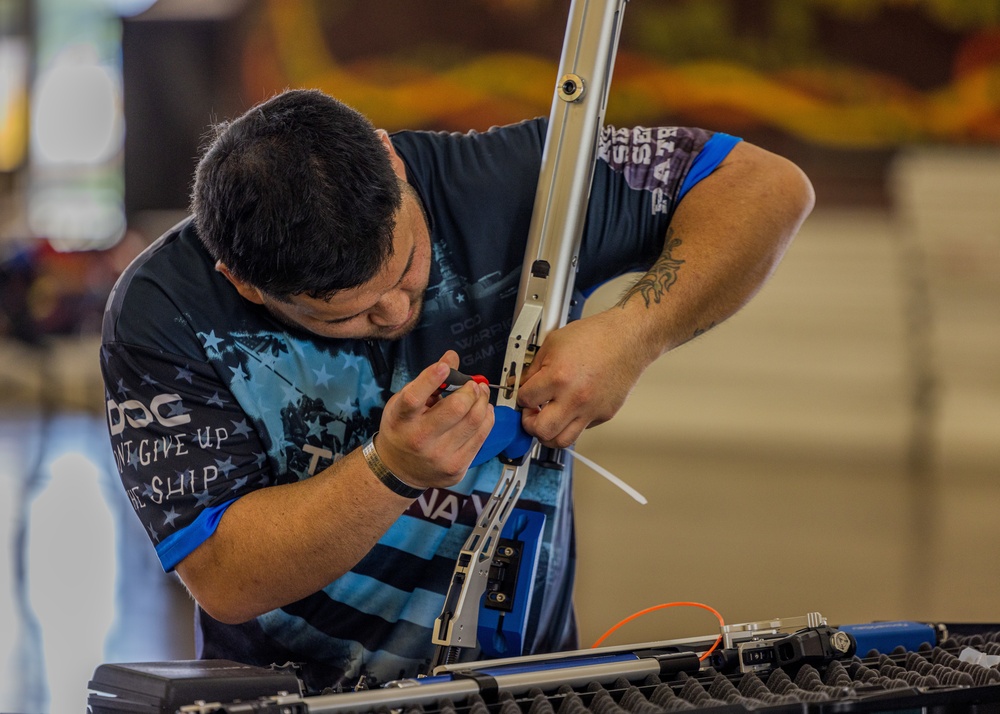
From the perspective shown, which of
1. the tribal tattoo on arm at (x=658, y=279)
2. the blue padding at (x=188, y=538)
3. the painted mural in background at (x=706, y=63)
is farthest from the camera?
the painted mural in background at (x=706, y=63)

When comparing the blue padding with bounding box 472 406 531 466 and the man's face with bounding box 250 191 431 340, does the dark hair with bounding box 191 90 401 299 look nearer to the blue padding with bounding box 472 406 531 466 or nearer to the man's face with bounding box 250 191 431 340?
the man's face with bounding box 250 191 431 340

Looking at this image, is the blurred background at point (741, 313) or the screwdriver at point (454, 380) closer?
the screwdriver at point (454, 380)

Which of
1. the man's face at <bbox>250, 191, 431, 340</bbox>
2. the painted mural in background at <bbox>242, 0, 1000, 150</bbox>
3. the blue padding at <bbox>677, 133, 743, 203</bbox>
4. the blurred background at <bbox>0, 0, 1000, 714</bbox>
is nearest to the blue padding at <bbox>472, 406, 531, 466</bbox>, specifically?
the man's face at <bbox>250, 191, 431, 340</bbox>

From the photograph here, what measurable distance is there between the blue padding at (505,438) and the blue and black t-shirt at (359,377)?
0.19 m

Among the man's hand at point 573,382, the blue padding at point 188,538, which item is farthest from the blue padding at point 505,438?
the blue padding at point 188,538

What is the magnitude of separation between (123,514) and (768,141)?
15.0ft

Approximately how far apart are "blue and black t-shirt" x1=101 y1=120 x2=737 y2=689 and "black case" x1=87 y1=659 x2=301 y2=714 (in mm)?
248

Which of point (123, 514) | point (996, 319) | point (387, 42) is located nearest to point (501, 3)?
point (387, 42)

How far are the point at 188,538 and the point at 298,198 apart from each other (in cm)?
39

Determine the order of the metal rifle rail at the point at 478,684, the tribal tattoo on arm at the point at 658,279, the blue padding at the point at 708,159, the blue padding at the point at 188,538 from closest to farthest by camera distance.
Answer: the metal rifle rail at the point at 478,684
the blue padding at the point at 188,538
the tribal tattoo on arm at the point at 658,279
the blue padding at the point at 708,159

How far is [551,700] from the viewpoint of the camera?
896 mm

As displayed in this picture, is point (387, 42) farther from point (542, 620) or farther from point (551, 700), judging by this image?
point (551, 700)

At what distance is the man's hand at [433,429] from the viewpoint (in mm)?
990

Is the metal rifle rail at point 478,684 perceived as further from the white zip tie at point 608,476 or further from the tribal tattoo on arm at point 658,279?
the tribal tattoo on arm at point 658,279
